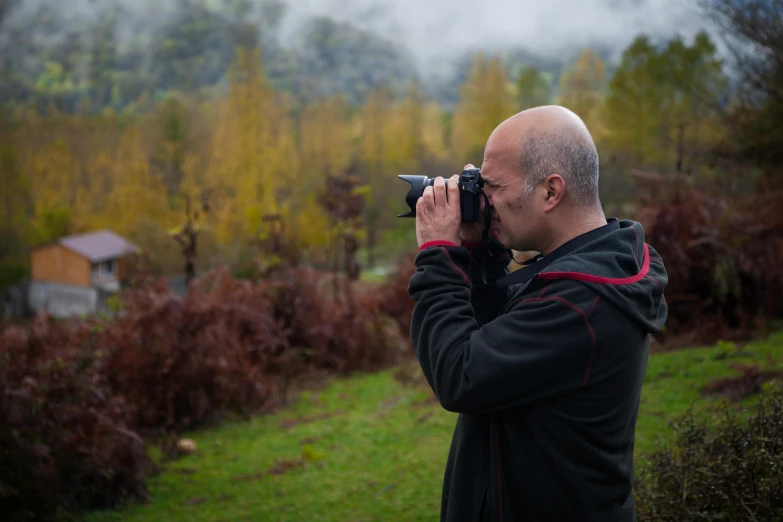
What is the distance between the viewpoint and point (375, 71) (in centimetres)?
15238

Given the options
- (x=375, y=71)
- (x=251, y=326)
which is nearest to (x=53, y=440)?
(x=251, y=326)

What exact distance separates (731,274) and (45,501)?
6.64 m

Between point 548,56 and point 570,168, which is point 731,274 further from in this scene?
point 548,56

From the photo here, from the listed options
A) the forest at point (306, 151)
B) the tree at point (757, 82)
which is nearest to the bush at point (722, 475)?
the forest at point (306, 151)

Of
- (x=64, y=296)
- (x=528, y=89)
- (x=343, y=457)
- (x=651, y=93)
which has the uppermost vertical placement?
(x=528, y=89)

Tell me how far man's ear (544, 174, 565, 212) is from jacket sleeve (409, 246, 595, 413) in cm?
25

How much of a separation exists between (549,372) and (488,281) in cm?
51

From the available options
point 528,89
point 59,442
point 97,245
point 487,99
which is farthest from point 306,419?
point 97,245

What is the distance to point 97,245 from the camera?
1095 inches

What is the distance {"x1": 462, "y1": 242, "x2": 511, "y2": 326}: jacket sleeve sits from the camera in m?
2.05

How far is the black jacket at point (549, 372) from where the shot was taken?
1.63m

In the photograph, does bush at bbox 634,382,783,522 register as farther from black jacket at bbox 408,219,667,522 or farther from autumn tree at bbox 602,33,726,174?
autumn tree at bbox 602,33,726,174

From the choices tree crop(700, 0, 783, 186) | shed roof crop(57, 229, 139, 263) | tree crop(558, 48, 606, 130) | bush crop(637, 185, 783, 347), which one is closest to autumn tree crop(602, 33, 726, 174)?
tree crop(558, 48, 606, 130)

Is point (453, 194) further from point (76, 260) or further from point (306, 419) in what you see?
point (76, 260)
